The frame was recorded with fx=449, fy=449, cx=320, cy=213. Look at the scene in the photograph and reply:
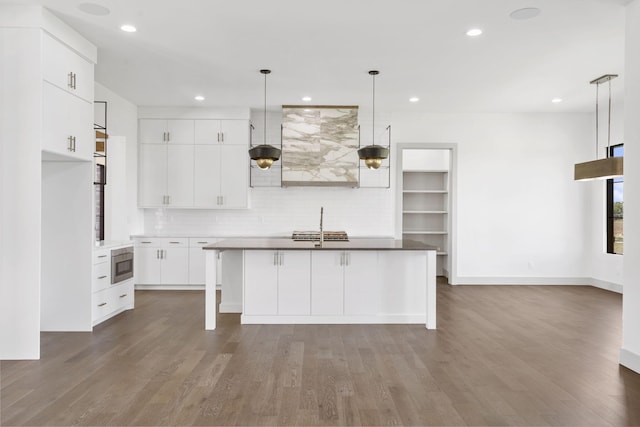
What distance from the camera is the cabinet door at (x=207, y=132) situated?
24.6 ft

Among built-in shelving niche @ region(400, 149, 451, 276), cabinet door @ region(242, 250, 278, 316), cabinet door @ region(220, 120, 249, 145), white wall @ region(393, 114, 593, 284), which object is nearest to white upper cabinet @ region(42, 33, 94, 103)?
cabinet door @ region(242, 250, 278, 316)

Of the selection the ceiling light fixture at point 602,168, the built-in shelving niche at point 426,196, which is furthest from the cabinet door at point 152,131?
the ceiling light fixture at point 602,168

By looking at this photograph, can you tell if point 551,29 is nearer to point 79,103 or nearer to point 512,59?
point 512,59

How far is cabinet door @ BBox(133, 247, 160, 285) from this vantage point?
7.34m

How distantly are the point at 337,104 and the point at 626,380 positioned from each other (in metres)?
5.32

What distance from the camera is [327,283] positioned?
511 cm

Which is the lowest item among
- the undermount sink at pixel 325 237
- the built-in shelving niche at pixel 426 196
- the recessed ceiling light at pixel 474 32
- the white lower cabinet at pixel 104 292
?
the white lower cabinet at pixel 104 292

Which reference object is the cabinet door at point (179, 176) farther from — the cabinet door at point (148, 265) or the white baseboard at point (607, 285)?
the white baseboard at point (607, 285)

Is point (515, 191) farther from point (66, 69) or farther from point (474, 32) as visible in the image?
point (66, 69)

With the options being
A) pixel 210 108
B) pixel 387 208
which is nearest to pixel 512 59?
pixel 387 208

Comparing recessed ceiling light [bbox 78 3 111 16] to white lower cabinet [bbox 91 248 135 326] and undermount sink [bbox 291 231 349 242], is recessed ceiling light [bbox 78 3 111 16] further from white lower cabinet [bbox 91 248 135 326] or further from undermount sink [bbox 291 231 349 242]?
undermount sink [bbox 291 231 349 242]

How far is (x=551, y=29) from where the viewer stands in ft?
14.1

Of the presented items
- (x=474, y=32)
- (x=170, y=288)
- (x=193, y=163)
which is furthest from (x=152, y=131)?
(x=474, y=32)

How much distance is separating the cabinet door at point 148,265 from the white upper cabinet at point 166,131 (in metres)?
1.82
